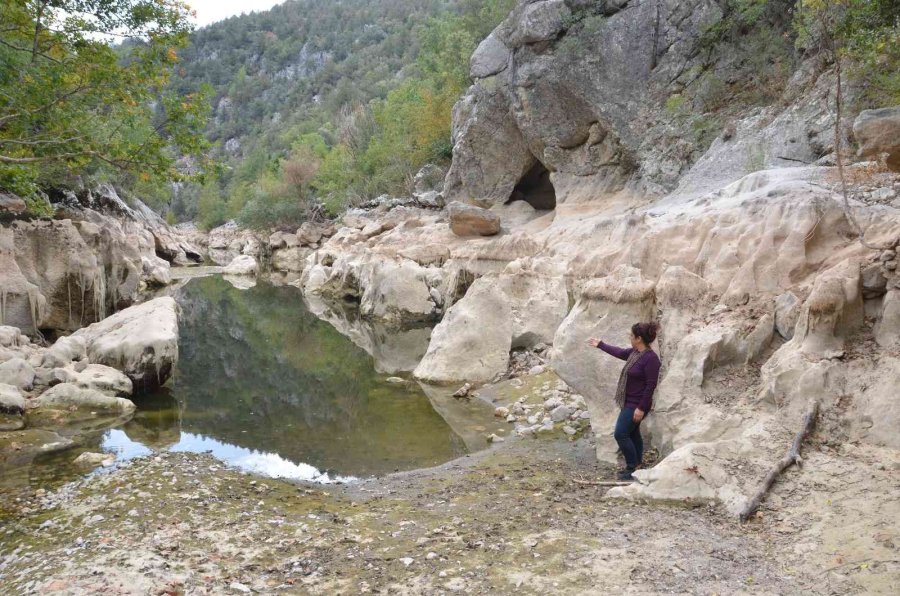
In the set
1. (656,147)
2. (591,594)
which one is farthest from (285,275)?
(591,594)

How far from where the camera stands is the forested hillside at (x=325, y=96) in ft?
141

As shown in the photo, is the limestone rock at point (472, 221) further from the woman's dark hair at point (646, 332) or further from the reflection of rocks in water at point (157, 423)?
the woman's dark hair at point (646, 332)

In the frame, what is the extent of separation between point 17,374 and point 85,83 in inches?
223

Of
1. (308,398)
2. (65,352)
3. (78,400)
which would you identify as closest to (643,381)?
(308,398)

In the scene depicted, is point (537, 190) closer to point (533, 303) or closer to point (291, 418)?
point (533, 303)

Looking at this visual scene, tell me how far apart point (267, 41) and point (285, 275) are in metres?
136

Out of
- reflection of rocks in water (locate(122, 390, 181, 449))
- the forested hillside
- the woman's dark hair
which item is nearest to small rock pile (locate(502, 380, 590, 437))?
the woman's dark hair

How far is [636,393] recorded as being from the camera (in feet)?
23.4

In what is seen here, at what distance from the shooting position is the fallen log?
546 cm

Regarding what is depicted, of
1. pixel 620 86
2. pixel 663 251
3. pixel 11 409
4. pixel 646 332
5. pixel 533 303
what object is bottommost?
pixel 11 409

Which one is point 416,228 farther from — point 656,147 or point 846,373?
point 846,373

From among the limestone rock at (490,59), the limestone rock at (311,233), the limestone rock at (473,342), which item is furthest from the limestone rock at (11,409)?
the limestone rock at (311,233)

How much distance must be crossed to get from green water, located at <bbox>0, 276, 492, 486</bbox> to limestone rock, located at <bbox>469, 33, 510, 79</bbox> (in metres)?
15.6

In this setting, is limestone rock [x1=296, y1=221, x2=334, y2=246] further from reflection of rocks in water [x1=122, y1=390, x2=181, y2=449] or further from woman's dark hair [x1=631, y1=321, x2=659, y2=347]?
woman's dark hair [x1=631, y1=321, x2=659, y2=347]
